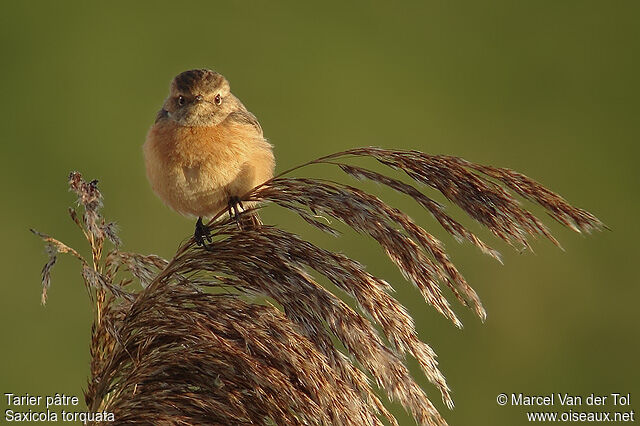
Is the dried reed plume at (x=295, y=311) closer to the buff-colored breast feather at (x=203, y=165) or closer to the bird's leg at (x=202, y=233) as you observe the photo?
the bird's leg at (x=202, y=233)

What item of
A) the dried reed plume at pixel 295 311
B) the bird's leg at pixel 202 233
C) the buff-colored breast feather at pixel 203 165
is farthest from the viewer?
the buff-colored breast feather at pixel 203 165

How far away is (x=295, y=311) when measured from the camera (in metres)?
2.87

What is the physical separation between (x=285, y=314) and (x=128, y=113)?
Result: 8.27m

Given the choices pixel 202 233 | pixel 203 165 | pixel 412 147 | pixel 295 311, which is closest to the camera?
pixel 295 311

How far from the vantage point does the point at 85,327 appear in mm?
7688

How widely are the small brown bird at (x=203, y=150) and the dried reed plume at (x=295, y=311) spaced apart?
2.68 feet

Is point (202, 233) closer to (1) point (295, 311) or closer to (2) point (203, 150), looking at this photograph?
(2) point (203, 150)

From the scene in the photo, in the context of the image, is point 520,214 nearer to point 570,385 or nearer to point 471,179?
point 471,179

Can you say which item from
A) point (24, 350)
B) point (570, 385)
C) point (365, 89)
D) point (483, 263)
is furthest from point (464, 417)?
point (365, 89)

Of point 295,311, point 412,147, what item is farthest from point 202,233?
point 412,147

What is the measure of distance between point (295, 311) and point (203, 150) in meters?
1.41

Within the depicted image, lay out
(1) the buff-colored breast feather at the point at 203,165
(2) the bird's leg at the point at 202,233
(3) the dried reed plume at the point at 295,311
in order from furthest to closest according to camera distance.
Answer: (1) the buff-colored breast feather at the point at 203,165 < (2) the bird's leg at the point at 202,233 < (3) the dried reed plume at the point at 295,311

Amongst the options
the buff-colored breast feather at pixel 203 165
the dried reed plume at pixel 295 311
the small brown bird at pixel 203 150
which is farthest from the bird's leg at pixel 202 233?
the dried reed plume at pixel 295 311

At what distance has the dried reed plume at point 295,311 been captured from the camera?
2861 mm
